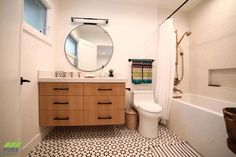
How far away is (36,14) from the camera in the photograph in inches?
73.1

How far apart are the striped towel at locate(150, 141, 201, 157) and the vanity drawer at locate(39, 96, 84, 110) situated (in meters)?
1.10

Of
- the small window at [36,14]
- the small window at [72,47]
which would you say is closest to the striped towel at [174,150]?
the small window at [72,47]

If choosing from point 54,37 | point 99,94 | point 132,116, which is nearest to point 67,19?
point 54,37

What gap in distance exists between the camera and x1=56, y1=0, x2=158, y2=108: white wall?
2.36 m

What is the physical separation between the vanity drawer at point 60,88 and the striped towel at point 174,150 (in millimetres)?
1212

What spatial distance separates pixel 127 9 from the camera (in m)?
2.48

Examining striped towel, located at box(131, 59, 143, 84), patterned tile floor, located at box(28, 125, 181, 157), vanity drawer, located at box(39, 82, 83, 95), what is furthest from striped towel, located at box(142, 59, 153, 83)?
vanity drawer, located at box(39, 82, 83, 95)

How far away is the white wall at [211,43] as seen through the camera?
1.94 metres

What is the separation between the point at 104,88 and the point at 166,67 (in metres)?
1.13

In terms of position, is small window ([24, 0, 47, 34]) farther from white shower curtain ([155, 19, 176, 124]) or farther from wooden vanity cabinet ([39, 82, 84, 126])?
white shower curtain ([155, 19, 176, 124])

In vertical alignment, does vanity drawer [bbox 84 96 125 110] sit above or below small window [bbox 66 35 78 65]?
below

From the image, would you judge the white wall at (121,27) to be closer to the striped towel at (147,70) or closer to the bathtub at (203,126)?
the striped towel at (147,70)

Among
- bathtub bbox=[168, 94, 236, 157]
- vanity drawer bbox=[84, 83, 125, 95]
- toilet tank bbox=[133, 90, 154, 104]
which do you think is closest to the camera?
bathtub bbox=[168, 94, 236, 157]

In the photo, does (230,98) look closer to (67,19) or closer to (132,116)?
(132,116)
